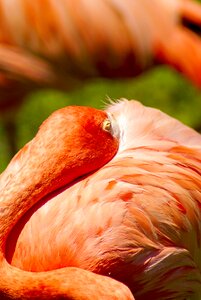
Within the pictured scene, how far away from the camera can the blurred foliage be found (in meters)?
6.18

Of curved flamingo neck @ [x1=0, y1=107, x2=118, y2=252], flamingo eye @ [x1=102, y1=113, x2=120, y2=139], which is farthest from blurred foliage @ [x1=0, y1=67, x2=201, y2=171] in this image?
curved flamingo neck @ [x1=0, y1=107, x2=118, y2=252]

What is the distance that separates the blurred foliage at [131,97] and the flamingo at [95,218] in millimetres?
2996

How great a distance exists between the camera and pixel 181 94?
6.45 metres

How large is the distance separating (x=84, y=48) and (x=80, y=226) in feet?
7.69

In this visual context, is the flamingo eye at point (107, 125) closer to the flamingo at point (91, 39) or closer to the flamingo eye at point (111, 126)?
the flamingo eye at point (111, 126)

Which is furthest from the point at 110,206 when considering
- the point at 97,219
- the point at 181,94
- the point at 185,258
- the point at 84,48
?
the point at 181,94

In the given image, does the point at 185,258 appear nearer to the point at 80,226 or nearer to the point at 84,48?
the point at 80,226

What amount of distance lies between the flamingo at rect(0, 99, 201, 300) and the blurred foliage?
2996 millimetres

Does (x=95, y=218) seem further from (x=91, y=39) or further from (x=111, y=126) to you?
(x=91, y=39)

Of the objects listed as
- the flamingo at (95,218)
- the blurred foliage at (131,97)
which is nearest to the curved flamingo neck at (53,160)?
the flamingo at (95,218)

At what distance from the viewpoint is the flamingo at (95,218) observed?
2789mm

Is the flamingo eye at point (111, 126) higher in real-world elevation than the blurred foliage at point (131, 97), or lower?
higher

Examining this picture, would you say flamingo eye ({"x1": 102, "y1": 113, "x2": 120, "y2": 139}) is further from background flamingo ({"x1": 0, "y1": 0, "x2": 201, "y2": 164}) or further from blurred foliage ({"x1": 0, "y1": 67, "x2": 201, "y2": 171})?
blurred foliage ({"x1": 0, "y1": 67, "x2": 201, "y2": 171})

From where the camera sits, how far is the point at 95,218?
289 cm
